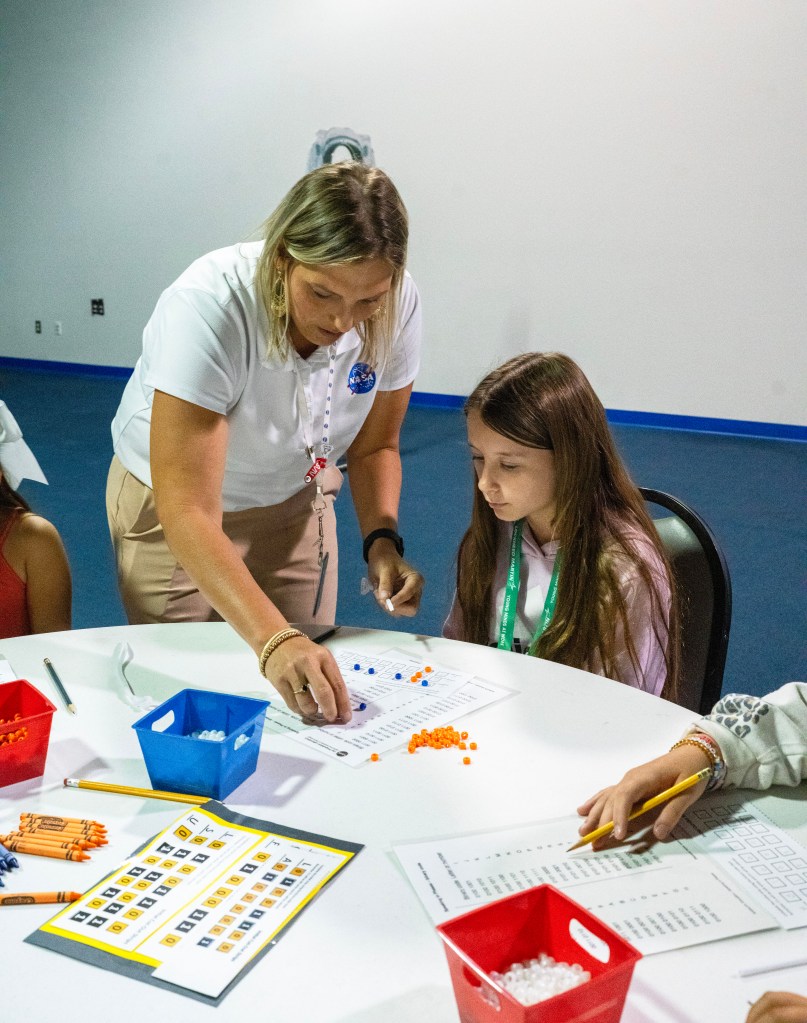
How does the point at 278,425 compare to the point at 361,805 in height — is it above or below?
above

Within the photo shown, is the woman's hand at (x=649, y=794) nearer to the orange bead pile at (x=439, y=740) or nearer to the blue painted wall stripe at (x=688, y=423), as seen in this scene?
the orange bead pile at (x=439, y=740)

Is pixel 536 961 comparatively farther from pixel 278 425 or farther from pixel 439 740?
pixel 278 425

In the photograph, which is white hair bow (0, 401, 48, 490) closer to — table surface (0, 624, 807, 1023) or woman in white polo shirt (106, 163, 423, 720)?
woman in white polo shirt (106, 163, 423, 720)

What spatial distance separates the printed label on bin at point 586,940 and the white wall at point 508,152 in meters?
5.21

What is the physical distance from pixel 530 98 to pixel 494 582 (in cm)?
465

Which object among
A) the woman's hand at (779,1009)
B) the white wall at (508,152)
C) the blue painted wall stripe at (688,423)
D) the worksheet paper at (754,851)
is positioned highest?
the white wall at (508,152)

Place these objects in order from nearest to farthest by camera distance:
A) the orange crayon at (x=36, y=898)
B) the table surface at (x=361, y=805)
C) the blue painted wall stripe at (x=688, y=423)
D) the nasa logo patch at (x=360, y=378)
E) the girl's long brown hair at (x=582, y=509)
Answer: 1. the table surface at (x=361, y=805)
2. the orange crayon at (x=36, y=898)
3. the girl's long brown hair at (x=582, y=509)
4. the nasa logo patch at (x=360, y=378)
5. the blue painted wall stripe at (x=688, y=423)

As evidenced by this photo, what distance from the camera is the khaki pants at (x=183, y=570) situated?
1820 mm

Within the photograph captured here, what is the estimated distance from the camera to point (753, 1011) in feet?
2.42

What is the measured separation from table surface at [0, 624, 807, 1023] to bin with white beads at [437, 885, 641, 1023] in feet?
0.20

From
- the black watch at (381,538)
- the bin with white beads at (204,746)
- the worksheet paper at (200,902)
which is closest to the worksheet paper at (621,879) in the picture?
the worksheet paper at (200,902)

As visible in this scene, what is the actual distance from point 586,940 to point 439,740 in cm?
46

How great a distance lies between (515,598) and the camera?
175cm

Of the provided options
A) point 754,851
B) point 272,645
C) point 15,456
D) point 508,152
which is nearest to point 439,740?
point 272,645
